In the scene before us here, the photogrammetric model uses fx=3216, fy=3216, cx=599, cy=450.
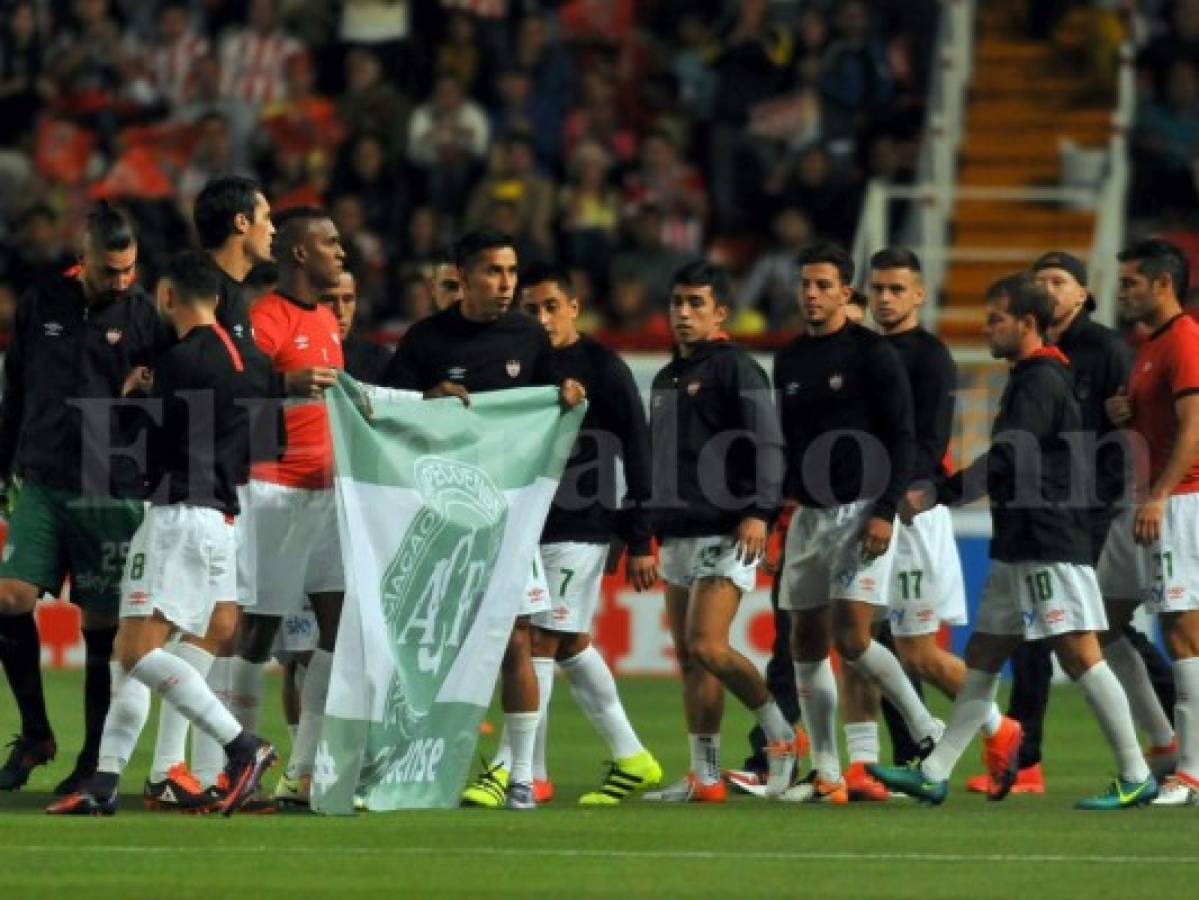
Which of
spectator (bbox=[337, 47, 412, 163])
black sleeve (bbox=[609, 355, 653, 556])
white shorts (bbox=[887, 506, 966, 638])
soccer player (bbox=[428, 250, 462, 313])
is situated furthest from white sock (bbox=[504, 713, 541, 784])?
spectator (bbox=[337, 47, 412, 163])

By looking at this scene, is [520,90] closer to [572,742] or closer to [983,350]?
[983,350]

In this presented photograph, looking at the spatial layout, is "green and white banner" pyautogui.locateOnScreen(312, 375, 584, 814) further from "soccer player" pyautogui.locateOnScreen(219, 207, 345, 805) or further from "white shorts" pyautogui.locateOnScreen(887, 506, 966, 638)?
"white shorts" pyautogui.locateOnScreen(887, 506, 966, 638)

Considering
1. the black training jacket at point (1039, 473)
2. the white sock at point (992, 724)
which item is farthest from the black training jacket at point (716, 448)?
the white sock at point (992, 724)

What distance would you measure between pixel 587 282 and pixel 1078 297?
9.75 metres

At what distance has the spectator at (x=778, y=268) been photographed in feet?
76.6

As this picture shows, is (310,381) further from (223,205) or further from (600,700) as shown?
(600,700)

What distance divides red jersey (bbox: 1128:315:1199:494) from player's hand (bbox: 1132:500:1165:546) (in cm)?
24

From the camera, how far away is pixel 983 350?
69.5 feet

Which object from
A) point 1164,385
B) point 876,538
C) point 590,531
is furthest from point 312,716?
point 1164,385

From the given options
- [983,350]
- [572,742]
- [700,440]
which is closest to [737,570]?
[700,440]

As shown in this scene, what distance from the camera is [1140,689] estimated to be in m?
13.9

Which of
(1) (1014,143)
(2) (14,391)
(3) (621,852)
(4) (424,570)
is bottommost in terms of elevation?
(3) (621,852)

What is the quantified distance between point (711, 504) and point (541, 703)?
111 cm

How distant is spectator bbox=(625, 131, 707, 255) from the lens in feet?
79.2
